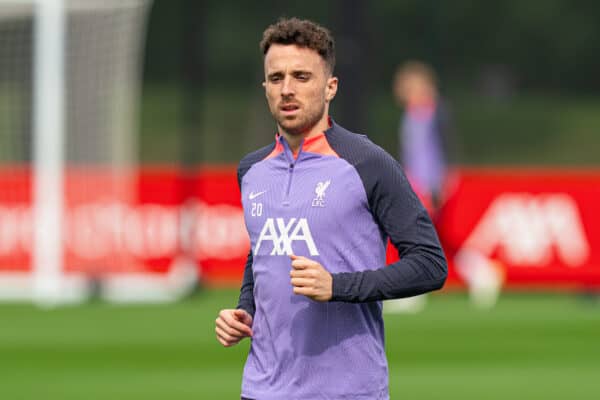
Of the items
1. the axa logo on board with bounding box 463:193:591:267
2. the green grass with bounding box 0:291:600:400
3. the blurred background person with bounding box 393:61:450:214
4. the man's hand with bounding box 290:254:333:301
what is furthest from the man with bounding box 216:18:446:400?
the axa logo on board with bounding box 463:193:591:267

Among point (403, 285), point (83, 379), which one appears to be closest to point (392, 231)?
point (403, 285)

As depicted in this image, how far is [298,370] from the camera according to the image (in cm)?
532

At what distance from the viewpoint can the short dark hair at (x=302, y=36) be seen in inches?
207

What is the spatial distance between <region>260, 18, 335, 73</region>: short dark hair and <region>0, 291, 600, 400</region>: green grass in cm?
556

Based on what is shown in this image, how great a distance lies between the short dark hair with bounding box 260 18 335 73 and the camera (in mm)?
5250

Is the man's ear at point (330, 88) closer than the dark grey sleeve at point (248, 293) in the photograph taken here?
Yes

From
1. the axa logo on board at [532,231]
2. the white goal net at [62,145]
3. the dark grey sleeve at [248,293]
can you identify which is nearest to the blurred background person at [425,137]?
the axa logo on board at [532,231]

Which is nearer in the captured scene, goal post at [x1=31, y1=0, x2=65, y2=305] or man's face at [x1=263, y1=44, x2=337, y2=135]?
man's face at [x1=263, y1=44, x2=337, y2=135]

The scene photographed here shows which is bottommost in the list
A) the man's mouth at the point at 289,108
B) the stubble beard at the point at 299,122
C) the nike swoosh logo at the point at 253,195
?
the nike swoosh logo at the point at 253,195

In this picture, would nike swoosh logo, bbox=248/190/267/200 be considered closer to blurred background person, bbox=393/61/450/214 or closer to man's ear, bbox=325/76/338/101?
man's ear, bbox=325/76/338/101

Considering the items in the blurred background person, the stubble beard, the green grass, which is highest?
the blurred background person

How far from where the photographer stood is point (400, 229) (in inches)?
207

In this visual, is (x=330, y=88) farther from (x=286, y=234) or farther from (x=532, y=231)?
(x=532, y=231)

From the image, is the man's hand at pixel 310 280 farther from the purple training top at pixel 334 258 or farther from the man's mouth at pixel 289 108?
the man's mouth at pixel 289 108
